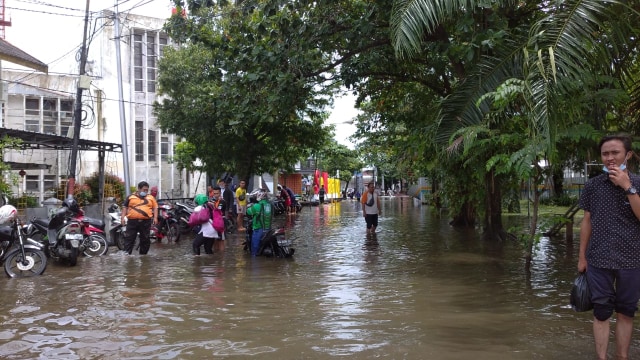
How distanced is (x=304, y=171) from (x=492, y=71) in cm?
5478

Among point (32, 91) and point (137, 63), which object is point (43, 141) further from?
point (137, 63)

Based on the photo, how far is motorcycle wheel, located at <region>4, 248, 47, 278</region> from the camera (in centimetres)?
877

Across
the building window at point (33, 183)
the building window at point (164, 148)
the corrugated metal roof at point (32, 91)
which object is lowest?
the building window at point (33, 183)

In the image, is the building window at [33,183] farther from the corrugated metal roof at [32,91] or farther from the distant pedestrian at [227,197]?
the distant pedestrian at [227,197]

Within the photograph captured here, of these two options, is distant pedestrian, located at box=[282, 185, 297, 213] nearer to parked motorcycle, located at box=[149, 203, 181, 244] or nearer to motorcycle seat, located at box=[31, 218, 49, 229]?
parked motorcycle, located at box=[149, 203, 181, 244]

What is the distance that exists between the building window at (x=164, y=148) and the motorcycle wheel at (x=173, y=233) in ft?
50.3

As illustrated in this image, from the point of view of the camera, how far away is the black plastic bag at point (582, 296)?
4.18m

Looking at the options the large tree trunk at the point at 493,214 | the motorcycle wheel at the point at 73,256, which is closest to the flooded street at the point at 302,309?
the motorcycle wheel at the point at 73,256

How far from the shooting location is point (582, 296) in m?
4.20

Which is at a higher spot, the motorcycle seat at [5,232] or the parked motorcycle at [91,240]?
the motorcycle seat at [5,232]

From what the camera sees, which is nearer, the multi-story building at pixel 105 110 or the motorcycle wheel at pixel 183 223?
the motorcycle wheel at pixel 183 223

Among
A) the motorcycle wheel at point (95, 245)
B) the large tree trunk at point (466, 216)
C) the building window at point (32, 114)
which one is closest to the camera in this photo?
the motorcycle wheel at point (95, 245)

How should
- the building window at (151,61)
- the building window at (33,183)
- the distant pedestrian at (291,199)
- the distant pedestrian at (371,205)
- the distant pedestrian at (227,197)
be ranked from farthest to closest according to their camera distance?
the building window at (151,61) → the distant pedestrian at (291,199) → the building window at (33,183) → the distant pedestrian at (227,197) → the distant pedestrian at (371,205)

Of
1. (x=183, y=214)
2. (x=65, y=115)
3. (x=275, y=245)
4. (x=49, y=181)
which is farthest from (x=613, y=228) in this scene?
(x=65, y=115)
